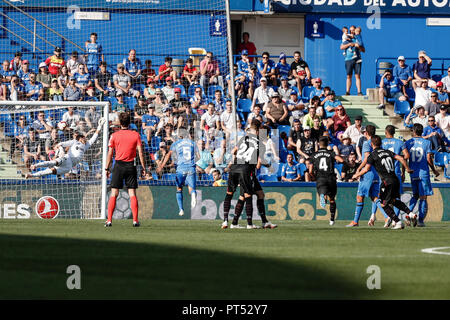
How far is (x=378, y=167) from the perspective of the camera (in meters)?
16.9

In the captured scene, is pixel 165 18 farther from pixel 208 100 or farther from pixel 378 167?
pixel 378 167

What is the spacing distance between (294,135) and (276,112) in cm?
120

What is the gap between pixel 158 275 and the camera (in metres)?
8.13

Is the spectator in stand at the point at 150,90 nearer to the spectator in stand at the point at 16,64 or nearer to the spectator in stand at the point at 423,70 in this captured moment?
the spectator in stand at the point at 16,64

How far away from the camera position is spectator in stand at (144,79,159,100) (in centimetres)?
2423

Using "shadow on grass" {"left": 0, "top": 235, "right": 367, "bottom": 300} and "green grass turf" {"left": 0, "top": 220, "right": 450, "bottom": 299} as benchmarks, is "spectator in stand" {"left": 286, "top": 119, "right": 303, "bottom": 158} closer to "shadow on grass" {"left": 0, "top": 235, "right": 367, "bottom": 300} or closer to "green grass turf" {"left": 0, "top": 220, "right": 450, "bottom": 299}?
"green grass turf" {"left": 0, "top": 220, "right": 450, "bottom": 299}

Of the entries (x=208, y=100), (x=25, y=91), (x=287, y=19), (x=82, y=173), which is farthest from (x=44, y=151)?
(x=287, y=19)

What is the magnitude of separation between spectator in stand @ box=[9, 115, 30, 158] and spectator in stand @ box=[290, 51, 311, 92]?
8.76m

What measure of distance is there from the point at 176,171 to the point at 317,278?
14.5 meters

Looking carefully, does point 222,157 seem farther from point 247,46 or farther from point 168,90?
point 247,46

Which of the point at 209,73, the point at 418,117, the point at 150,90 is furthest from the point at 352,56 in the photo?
the point at 150,90

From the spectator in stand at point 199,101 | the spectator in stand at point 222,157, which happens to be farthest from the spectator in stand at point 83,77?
the spectator in stand at point 222,157

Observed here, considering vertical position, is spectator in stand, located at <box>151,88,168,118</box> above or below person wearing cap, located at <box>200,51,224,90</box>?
below

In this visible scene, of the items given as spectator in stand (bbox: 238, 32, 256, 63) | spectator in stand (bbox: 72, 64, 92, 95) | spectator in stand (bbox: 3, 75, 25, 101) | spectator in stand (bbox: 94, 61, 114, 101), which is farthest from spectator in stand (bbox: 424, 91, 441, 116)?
spectator in stand (bbox: 3, 75, 25, 101)
